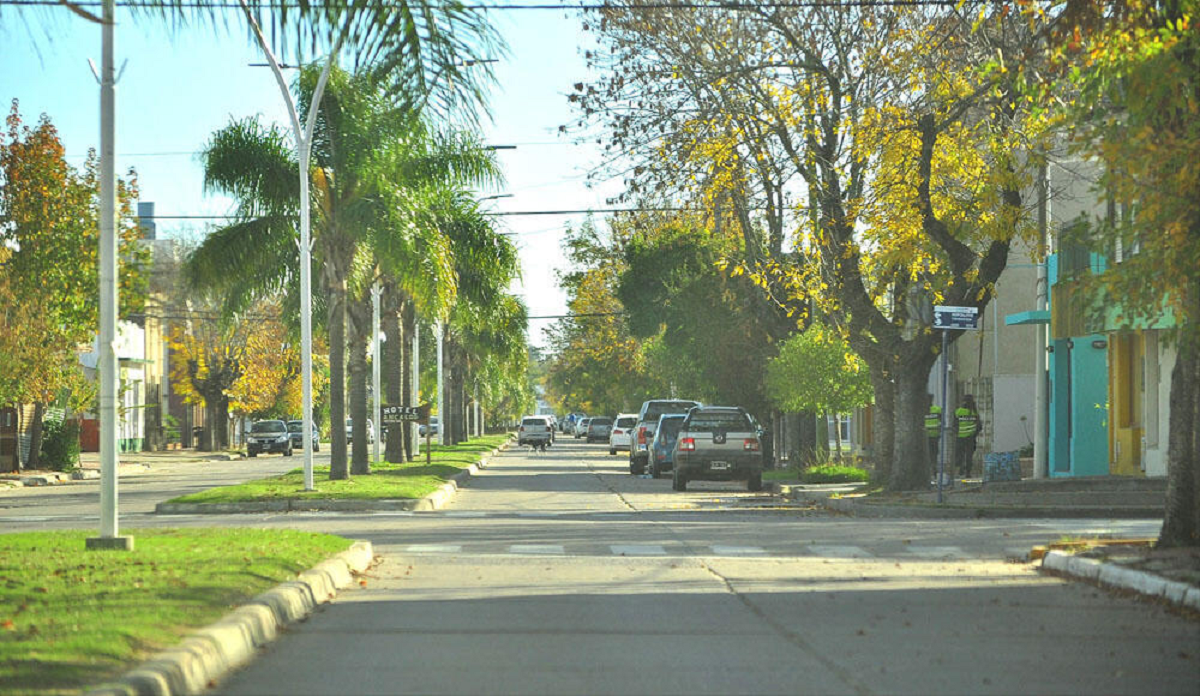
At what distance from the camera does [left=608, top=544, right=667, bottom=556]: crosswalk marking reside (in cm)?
1681

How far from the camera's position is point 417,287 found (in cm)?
3062

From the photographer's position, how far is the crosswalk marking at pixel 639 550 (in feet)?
55.2

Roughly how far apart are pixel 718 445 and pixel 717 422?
48 cm

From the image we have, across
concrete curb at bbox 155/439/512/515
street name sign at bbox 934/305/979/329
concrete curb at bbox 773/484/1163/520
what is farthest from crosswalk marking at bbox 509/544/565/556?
street name sign at bbox 934/305/979/329

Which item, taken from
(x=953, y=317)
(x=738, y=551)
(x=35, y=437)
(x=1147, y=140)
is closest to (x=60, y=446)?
(x=35, y=437)

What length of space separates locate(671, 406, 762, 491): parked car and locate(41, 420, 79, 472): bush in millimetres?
22002

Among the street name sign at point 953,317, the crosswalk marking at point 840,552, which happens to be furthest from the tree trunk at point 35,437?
the crosswalk marking at point 840,552

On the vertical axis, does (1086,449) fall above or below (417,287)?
below

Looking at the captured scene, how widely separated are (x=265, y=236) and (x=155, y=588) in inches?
845

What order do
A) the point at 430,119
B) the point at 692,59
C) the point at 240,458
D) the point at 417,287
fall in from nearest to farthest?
the point at 430,119 → the point at 692,59 → the point at 417,287 → the point at 240,458

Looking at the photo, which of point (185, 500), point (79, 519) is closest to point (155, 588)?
point (79, 519)

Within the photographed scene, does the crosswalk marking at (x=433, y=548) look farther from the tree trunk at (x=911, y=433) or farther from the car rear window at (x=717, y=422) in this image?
the car rear window at (x=717, y=422)

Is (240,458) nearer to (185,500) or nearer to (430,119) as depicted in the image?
(185,500)

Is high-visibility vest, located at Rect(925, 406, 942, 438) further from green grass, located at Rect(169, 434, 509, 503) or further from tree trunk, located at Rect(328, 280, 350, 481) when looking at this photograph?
tree trunk, located at Rect(328, 280, 350, 481)
